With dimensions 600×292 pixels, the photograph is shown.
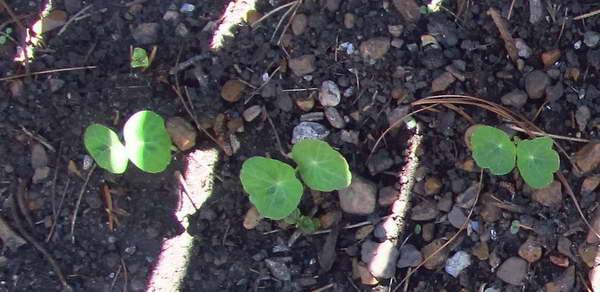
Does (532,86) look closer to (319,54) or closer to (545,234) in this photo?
(545,234)

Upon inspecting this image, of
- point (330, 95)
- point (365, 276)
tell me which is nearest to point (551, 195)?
point (365, 276)

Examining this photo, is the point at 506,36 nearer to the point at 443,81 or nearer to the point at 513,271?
the point at 443,81

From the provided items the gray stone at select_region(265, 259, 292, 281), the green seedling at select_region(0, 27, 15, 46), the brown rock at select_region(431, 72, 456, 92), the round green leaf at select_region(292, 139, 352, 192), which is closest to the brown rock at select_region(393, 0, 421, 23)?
the brown rock at select_region(431, 72, 456, 92)

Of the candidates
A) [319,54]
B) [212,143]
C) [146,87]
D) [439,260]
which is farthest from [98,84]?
[439,260]

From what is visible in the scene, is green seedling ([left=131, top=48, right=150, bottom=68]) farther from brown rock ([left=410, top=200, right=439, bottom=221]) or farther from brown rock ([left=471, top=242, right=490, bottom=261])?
brown rock ([left=471, top=242, right=490, bottom=261])

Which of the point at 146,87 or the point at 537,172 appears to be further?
the point at 146,87

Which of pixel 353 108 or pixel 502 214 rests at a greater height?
pixel 353 108

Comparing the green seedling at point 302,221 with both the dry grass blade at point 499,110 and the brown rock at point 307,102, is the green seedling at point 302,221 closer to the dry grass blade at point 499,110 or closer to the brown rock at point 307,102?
the brown rock at point 307,102
